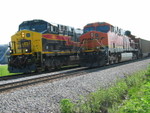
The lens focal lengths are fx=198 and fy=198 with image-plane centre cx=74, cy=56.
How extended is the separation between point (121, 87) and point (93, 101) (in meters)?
1.91

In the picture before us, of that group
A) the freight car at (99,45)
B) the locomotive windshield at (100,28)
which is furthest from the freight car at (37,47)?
the locomotive windshield at (100,28)

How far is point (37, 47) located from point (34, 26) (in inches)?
72.5

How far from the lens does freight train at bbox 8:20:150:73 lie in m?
13.3

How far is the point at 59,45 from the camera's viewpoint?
15.2 metres

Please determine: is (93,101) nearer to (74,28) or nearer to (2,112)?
(2,112)

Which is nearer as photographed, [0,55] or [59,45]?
[59,45]

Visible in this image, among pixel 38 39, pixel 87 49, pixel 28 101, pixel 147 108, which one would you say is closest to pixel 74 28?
pixel 87 49

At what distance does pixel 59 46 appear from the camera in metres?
15.2

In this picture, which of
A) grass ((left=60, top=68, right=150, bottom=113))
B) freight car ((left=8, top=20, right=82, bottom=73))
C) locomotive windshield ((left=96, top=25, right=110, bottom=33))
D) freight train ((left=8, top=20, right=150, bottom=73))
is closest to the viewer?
grass ((left=60, top=68, right=150, bottom=113))

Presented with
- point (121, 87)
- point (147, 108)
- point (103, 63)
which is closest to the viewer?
point (147, 108)

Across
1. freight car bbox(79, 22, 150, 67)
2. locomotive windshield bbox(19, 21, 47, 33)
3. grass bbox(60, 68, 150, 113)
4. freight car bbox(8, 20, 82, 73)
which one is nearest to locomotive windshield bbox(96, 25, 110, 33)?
freight car bbox(79, 22, 150, 67)

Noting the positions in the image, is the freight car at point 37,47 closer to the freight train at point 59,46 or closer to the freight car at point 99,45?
the freight train at point 59,46

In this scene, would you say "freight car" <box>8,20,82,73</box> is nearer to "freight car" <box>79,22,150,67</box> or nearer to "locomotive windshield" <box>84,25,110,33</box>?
"freight car" <box>79,22,150,67</box>

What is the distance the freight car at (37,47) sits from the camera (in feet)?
43.1
